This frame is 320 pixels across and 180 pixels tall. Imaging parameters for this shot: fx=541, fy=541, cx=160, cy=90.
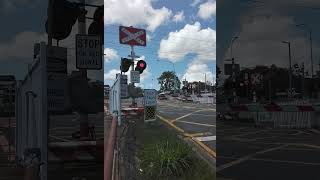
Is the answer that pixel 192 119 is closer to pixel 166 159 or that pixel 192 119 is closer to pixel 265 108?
pixel 166 159

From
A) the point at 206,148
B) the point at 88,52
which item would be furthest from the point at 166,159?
the point at 88,52

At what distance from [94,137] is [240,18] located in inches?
50.6

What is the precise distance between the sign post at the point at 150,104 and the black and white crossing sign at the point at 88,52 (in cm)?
72

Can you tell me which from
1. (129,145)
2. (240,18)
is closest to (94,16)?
(240,18)

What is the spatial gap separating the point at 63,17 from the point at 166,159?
176 centimetres

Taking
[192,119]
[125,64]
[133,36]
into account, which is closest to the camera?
[125,64]

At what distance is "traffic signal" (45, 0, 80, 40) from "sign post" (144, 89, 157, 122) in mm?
841

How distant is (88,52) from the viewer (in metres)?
2.48

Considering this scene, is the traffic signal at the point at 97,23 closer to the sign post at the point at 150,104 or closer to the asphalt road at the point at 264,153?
the sign post at the point at 150,104

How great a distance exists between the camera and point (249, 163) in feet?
14.3

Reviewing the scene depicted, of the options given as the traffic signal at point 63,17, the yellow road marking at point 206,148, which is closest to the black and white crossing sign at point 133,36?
the traffic signal at point 63,17

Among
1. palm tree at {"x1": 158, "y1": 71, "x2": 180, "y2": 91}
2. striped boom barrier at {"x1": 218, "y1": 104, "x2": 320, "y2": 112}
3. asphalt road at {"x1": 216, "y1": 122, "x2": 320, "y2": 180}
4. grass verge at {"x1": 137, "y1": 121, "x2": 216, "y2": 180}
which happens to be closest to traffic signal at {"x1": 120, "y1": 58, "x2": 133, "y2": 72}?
palm tree at {"x1": 158, "y1": 71, "x2": 180, "y2": 91}

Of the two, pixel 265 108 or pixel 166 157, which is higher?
pixel 265 108

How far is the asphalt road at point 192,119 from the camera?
345 centimetres
